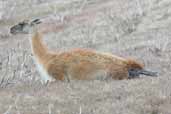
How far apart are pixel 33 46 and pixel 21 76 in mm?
1018

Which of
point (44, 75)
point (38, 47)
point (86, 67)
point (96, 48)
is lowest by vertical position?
point (96, 48)

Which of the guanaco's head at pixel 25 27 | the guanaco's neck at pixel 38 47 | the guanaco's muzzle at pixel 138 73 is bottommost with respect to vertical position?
the guanaco's muzzle at pixel 138 73

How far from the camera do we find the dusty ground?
351 inches

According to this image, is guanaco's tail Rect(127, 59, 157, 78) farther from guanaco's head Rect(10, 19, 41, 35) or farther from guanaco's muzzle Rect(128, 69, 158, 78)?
guanaco's head Rect(10, 19, 41, 35)

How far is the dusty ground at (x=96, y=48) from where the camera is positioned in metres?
8.91

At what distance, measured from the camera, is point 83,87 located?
9.98 m

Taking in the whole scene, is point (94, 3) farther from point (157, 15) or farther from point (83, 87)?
point (83, 87)

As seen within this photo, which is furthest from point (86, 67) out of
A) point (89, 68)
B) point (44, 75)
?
point (44, 75)

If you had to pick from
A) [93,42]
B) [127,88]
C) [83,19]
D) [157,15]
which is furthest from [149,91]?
[83,19]

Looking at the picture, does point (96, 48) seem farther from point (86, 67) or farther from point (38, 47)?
point (86, 67)

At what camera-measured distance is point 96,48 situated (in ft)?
62.6

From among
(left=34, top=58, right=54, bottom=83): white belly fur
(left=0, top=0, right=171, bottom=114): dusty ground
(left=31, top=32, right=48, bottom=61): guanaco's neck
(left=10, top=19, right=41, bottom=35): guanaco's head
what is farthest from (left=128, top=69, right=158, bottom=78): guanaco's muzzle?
(left=10, top=19, right=41, bottom=35): guanaco's head

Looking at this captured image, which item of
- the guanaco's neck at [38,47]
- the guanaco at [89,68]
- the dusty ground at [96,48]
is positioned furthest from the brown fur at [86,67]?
the guanaco's neck at [38,47]

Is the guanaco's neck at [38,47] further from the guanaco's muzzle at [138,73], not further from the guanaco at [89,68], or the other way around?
the guanaco's muzzle at [138,73]
